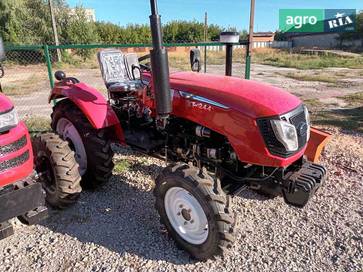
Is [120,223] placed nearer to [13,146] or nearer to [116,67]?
[13,146]

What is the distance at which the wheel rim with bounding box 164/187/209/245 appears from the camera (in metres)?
2.61

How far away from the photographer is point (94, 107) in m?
3.42

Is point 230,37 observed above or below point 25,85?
above

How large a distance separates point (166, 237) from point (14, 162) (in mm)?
1347

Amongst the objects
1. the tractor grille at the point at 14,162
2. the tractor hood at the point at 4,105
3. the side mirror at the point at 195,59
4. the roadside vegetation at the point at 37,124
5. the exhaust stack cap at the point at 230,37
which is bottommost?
the roadside vegetation at the point at 37,124

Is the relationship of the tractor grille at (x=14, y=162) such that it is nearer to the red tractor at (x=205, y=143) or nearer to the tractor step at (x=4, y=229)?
the tractor step at (x=4, y=229)

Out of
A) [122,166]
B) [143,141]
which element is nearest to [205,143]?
[143,141]

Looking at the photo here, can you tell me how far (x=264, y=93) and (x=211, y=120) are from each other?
0.48 meters

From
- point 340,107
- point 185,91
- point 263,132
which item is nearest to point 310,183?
point 263,132

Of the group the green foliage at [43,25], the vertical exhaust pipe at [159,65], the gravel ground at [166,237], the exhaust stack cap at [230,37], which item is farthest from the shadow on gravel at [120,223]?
the green foliage at [43,25]

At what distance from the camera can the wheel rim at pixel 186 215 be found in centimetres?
261

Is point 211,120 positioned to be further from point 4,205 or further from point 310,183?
point 4,205

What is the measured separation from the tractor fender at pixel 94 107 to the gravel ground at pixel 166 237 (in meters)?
0.74

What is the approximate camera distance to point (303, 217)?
10.5 feet
